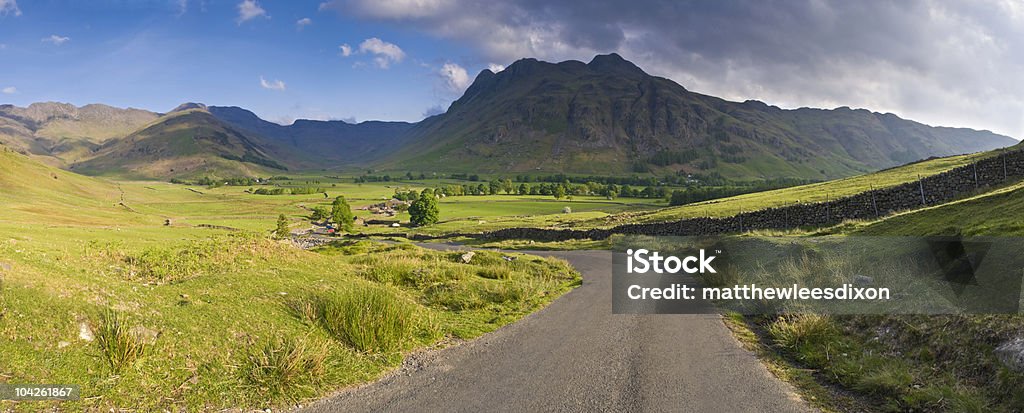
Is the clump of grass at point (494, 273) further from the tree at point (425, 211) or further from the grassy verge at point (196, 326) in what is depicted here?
the tree at point (425, 211)

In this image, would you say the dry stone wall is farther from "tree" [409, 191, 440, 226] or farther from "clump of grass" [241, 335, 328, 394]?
"tree" [409, 191, 440, 226]

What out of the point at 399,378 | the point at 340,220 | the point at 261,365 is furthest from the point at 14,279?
the point at 340,220

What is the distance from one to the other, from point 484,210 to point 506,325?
134430 millimetres

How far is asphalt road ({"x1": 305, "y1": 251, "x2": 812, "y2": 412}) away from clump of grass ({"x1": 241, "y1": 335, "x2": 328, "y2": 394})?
2.75 feet

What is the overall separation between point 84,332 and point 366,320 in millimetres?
5931

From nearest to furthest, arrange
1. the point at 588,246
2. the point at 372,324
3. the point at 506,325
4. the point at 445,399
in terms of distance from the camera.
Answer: the point at 445,399
the point at 372,324
the point at 506,325
the point at 588,246

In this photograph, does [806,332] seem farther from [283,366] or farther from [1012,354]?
[283,366]

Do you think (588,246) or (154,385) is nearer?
(154,385)

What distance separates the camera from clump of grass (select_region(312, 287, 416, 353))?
1316 cm

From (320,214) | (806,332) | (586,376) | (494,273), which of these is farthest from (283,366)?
(320,214)

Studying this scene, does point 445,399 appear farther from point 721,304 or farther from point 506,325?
point 721,304

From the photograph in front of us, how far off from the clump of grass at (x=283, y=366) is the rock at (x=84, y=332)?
2.96m

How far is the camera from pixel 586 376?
11.7 m

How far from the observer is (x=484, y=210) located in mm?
151500
